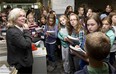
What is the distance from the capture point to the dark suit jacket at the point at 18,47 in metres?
2.66

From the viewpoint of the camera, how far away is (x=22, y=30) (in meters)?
2.81

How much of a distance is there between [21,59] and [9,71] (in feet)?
1.34

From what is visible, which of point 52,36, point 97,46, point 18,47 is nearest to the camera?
point 97,46

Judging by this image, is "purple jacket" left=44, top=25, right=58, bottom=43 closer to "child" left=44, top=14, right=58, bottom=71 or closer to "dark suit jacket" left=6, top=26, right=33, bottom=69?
"child" left=44, top=14, right=58, bottom=71

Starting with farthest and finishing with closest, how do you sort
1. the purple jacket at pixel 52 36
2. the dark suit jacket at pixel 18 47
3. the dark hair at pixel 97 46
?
the purple jacket at pixel 52 36, the dark suit jacket at pixel 18 47, the dark hair at pixel 97 46

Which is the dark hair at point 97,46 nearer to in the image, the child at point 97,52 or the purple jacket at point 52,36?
the child at point 97,52

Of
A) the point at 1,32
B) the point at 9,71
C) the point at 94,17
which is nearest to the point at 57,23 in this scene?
the point at 1,32

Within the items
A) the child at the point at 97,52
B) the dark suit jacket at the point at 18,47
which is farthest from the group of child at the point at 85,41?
the dark suit jacket at the point at 18,47

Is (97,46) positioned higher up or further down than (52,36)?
higher up

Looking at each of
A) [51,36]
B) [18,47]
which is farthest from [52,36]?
[18,47]

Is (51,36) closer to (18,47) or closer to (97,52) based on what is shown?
(18,47)

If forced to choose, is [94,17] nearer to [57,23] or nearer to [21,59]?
[21,59]

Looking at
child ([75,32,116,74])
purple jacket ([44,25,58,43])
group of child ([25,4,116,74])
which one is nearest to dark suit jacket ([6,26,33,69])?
group of child ([25,4,116,74])

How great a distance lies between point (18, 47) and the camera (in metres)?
2.72
